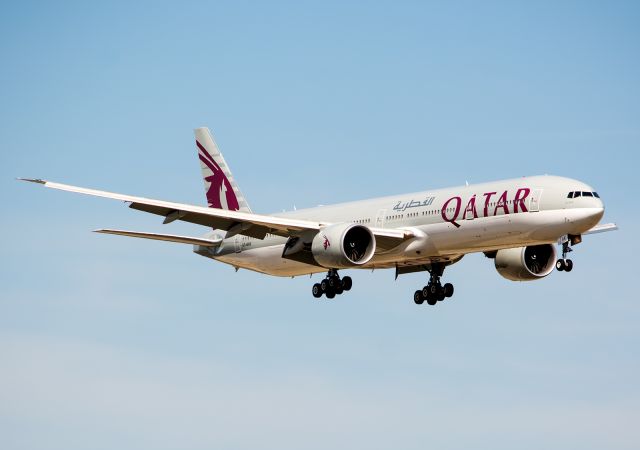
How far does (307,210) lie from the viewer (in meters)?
67.8

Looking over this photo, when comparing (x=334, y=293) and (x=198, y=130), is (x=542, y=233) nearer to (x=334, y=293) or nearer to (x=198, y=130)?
(x=334, y=293)

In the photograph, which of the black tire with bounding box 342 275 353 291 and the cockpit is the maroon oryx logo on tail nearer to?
the black tire with bounding box 342 275 353 291

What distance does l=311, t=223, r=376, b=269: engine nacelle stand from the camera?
58.7m

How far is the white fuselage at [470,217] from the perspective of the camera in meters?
56.2

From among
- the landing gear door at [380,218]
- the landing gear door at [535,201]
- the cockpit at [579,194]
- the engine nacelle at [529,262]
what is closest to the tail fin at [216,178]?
the landing gear door at [380,218]

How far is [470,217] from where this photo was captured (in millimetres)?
57969

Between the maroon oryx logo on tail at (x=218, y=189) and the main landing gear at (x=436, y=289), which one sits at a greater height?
the maroon oryx logo on tail at (x=218, y=189)

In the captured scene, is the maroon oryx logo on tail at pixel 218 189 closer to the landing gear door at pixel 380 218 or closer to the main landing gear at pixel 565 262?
the landing gear door at pixel 380 218

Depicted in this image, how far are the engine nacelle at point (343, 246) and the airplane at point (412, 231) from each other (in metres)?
0.04

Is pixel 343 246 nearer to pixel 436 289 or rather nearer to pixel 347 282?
pixel 347 282

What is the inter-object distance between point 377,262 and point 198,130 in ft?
56.4

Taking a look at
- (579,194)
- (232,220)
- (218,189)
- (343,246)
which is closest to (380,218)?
(343,246)

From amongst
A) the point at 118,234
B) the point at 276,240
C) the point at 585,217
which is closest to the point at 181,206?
the point at 118,234

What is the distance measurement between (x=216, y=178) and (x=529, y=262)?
726 inches
